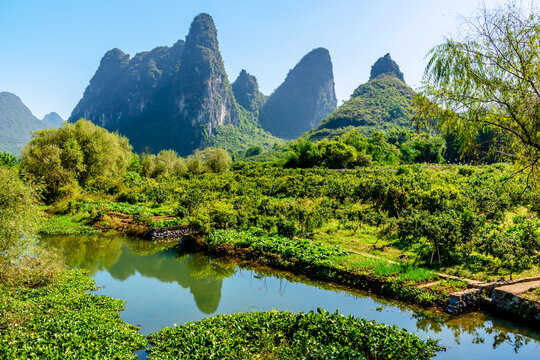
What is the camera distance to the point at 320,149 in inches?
1797

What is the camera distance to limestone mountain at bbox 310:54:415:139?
86625mm

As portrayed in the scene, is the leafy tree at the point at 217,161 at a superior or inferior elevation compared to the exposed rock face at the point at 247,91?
inferior

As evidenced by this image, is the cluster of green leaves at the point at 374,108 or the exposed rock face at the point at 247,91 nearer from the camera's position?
the cluster of green leaves at the point at 374,108

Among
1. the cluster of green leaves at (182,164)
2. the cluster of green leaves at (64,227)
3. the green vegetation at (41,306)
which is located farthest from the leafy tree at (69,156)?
the green vegetation at (41,306)

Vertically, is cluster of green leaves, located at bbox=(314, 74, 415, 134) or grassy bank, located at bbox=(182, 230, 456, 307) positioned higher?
cluster of green leaves, located at bbox=(314, 74, 415, 134)

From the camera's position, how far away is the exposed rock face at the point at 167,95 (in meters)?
142

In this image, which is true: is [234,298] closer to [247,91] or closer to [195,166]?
[195,166]

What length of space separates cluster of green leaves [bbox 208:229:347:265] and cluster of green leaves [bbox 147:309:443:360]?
459 centimetres

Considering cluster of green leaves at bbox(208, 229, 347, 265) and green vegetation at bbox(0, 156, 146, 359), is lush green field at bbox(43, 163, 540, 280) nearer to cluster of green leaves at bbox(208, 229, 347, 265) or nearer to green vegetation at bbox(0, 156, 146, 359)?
cluster of green leaves at bbox(208, 229, 347, 265)

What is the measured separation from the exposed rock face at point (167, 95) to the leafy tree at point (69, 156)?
105928 millimetres

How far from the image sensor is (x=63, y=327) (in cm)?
711

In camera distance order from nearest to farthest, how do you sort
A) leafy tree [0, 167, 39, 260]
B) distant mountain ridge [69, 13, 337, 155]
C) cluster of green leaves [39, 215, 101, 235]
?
leafy tree [0, 167, 39, 260] → cluster of green leaves [39, 215, 101, 235] → distant mountain ridge [69, 13, 337, 155]

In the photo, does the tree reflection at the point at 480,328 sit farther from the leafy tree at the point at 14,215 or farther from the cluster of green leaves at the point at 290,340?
the leafy tree at the point at 14,215

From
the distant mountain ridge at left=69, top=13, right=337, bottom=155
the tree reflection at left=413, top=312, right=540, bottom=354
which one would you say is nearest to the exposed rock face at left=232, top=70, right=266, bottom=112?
the distant mountain ridge at left=69, top=13, right=337, bottom=155
